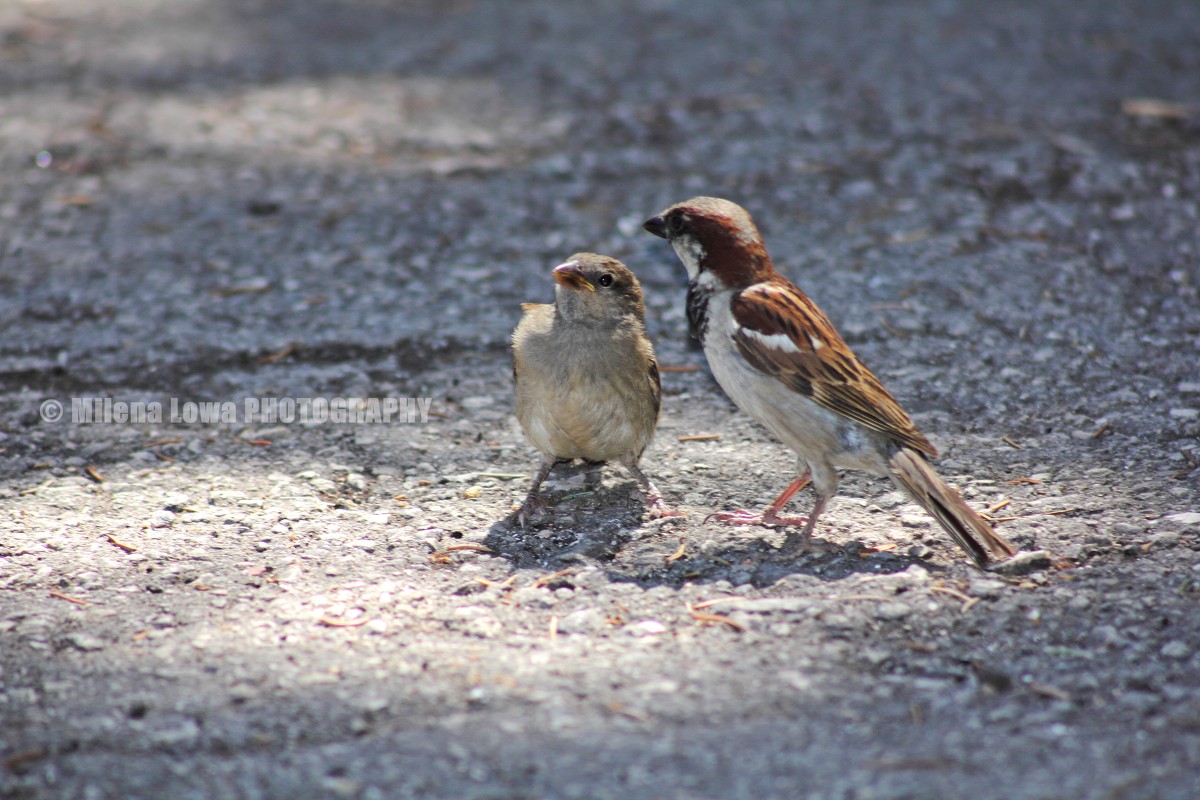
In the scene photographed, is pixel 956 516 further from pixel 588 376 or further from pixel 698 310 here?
pixel 588 376

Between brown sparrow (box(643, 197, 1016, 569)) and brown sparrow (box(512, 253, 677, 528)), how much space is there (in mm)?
286

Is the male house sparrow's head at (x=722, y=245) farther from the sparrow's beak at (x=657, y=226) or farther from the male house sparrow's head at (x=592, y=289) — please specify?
the male house sparrow's head at (x=592, y=289)

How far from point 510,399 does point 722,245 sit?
4.78ft

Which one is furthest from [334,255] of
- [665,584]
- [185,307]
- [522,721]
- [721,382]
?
[522,721]

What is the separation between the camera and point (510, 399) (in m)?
5.47

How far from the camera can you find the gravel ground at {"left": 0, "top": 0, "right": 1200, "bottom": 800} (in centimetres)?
313

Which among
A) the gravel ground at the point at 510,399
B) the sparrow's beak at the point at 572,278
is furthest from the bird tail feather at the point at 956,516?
the sparrow's beak at the point at 572,278

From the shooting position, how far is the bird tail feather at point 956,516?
3.91 meters

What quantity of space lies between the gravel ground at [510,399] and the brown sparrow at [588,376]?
0.85 feet
